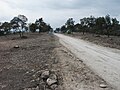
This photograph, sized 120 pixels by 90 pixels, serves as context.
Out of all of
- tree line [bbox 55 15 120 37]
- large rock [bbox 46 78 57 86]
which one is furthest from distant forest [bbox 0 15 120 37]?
large rock [bbox 46 78 57 86]

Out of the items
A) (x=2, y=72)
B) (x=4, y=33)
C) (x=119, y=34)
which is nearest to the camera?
(x=2, y=72)

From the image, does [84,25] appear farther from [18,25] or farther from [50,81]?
[50,81]

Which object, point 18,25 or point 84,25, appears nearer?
point 18,25

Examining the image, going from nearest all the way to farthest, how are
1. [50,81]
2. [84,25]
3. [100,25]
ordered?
[50,81] < [100,25] < [84,25]

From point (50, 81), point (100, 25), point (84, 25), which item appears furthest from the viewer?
point (84, 25)

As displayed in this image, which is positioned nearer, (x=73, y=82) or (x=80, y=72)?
(x=73, y=82)

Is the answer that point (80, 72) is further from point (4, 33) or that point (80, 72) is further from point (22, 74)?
point (4, 33)

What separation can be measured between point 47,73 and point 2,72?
138 inches

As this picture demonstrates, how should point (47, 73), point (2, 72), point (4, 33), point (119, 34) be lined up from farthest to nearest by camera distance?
1. point (4, 33)
2. point (119, 34)
3. point (2, 72)
4. point (47, 73)

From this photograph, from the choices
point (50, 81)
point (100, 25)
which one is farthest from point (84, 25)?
point (50, 81)

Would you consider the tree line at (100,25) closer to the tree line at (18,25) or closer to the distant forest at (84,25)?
the distant forest at (84,25)

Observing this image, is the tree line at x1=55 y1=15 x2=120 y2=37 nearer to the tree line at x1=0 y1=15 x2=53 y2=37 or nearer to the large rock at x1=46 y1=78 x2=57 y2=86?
the tree line at x1=0 y1=15 x2=53 y2=37

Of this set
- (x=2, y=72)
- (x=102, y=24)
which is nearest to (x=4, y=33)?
(x=102, y=24)

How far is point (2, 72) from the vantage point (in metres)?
14.2
